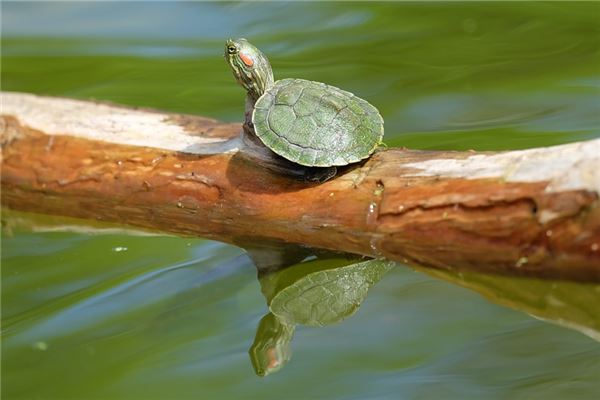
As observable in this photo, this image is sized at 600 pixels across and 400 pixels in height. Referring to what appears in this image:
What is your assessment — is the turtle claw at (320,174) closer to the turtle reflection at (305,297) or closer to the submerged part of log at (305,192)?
the submerged part of log at (305,192)

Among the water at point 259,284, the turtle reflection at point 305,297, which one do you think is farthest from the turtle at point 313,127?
the water at point 259,284

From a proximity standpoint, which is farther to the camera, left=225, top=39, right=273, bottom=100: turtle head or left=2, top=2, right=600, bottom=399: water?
left=225, top=39, right=273, bottom=100: turtle head

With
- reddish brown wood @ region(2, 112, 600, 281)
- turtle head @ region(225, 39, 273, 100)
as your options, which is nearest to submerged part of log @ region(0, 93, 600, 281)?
reddish brown wood @ region(2, 112, 600, 281)

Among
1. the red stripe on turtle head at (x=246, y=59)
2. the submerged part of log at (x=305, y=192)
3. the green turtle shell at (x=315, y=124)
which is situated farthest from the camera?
the red stripe on turtle head at (x=246, y=59)

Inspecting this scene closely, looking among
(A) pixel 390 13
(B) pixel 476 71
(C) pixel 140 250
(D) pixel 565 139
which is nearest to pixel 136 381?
(C) pixel 140 250

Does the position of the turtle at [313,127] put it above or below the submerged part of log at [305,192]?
above

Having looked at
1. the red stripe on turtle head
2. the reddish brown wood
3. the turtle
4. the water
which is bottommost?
the water

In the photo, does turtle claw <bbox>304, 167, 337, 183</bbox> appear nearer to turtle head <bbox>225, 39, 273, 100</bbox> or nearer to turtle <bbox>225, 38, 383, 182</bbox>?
turtle <bbox>225, 38, 383, 182</bbox>
